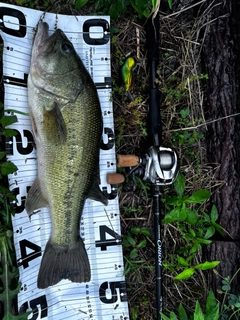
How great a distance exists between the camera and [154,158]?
2863mm

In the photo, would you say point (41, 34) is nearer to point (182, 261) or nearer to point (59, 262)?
point (59, 262)

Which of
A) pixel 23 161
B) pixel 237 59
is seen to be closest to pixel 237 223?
pixel 237 59

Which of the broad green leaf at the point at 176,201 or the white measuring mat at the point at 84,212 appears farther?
the broad green leaf at the point at 176,201

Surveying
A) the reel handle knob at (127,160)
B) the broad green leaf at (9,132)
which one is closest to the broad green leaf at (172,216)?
the reel handle knob at (127,160)

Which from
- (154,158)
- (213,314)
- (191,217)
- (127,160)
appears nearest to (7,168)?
(127,160)

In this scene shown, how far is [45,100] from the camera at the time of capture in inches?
98.8

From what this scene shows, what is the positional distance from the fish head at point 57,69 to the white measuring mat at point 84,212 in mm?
283

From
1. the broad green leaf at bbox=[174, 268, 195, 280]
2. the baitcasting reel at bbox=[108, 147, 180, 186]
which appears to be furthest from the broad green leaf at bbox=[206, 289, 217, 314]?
the baitcasting reel at bbox=[108, 147, 180, 186]

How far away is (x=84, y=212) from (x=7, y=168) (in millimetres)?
728

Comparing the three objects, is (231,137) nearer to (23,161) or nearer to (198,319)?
(198,319)

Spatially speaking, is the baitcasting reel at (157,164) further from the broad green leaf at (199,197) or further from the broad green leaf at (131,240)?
the broad green leaf at (131,240)

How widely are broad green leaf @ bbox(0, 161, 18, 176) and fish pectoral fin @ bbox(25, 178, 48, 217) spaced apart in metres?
0.23

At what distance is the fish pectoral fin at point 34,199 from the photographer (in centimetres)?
273

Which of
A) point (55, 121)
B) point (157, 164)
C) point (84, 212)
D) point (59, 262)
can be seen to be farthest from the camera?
point (84, 212)
